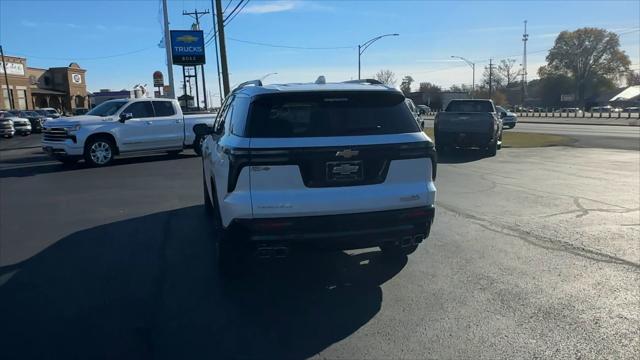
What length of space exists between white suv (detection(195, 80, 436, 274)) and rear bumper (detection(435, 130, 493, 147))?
1296cm

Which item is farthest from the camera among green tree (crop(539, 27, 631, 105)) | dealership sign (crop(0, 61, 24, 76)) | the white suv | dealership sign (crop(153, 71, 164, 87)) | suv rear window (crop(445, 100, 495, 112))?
green tree (crop(539, 27, 631, 105))

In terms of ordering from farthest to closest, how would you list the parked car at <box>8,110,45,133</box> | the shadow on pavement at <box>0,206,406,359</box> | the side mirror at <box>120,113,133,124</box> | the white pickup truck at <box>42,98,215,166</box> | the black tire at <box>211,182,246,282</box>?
the parked car at <box>8,110,45,133</box>
the side mirror at <box>120,113,133,124</box>
the white pickup truck at <box>42,98,215,166</box>
the black tire at <box>211,182,246,282</box>
the shadow on pavement at <box>0,206,406,359</box>

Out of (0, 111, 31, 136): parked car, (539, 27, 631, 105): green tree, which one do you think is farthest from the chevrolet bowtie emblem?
(539, 27, 631, 105): green tree

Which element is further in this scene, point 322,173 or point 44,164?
point 44,164

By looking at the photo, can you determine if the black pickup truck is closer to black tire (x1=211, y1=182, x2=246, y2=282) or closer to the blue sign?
black tire (x1=211, y1=182, x2=246, y2=282)

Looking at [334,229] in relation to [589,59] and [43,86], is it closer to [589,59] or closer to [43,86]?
[43,86]

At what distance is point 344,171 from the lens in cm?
456

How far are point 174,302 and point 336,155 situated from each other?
195 centimetres

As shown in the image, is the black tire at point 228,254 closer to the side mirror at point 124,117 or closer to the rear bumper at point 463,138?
the side mirror at point 124,117

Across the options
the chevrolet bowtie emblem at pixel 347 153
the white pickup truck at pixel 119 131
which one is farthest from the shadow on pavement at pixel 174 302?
the white pickup truck at pixel 119 131

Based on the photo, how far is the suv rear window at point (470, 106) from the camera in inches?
719

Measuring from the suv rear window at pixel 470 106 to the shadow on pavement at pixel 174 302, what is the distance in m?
13.4

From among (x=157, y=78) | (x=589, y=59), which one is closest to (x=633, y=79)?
(x=589, y=59)

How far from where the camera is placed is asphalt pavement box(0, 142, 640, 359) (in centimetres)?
393
